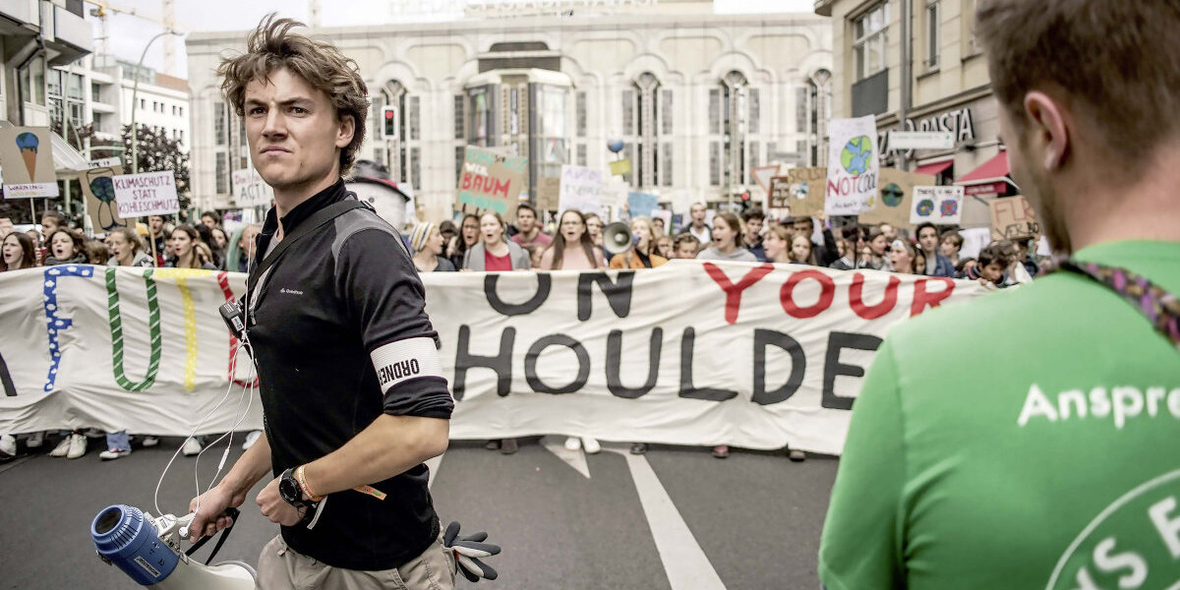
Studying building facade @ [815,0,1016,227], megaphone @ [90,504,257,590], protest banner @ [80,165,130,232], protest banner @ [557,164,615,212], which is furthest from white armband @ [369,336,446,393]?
building facade @ [815,0,1016,227]

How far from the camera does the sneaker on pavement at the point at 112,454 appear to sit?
6.90 metres

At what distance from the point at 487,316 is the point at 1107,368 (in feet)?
21.9

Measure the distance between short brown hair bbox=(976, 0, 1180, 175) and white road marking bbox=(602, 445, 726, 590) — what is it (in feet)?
11.4

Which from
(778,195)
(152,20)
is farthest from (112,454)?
(152,20)

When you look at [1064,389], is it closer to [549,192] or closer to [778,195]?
[778,195]

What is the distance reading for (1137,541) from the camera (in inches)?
36.5

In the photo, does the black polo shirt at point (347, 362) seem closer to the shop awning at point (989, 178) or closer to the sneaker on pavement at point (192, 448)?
the sneaker on pavement at point (192, 448)

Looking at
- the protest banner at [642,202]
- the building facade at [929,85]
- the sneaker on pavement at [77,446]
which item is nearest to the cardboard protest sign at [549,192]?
the protest banner at [642,202]

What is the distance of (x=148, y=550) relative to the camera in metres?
1.86

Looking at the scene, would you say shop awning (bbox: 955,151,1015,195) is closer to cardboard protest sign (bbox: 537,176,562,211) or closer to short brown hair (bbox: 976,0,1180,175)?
cardboard protest sign (bbox: 537,176,562,211)

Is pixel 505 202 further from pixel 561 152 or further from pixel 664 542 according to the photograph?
pixel 561 152

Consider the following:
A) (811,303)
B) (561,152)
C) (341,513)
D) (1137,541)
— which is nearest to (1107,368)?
(1137,541)

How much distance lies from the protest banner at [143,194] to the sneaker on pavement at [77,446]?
6301 millimetres

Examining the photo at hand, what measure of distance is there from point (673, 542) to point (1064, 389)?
401 cm
